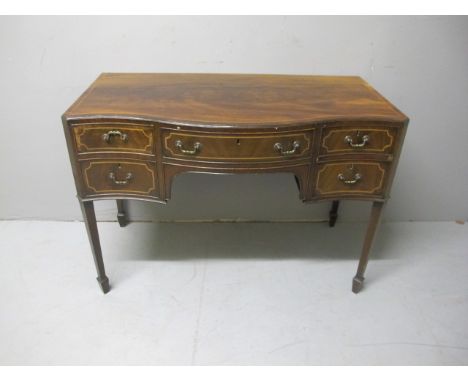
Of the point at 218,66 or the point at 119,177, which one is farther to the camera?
the point at 218,66

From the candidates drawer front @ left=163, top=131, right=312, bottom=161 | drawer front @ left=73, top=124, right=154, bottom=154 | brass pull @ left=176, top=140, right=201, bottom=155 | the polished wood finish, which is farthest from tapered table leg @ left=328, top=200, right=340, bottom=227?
drawer front @ left=73, top=124, right=154, bottom=154

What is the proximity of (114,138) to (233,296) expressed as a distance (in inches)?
35.9

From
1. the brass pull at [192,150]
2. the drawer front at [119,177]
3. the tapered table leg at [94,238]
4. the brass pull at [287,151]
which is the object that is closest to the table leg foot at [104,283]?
the tapered table leg at [94,238]

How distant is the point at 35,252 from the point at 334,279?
1591mm

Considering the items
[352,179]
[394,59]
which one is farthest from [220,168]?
[394,59]

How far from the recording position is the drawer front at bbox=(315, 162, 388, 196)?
1432 mm

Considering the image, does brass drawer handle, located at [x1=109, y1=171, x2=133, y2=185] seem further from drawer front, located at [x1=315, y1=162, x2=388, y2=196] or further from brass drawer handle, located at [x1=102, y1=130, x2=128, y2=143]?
drawer front, located at [x1=315, y1=162, x2=388, y2=196]

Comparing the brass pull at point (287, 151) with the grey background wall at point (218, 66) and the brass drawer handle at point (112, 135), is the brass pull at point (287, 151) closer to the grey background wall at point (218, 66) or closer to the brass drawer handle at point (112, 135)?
the brass drawer handle at point (112, 135)

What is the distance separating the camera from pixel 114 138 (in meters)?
1.34

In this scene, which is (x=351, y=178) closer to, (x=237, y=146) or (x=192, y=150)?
(x=237, y=146)

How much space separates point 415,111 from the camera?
198cm

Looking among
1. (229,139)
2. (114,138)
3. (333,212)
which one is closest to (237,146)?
(229,139)

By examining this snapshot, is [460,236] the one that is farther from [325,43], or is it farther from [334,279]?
[325,43]
